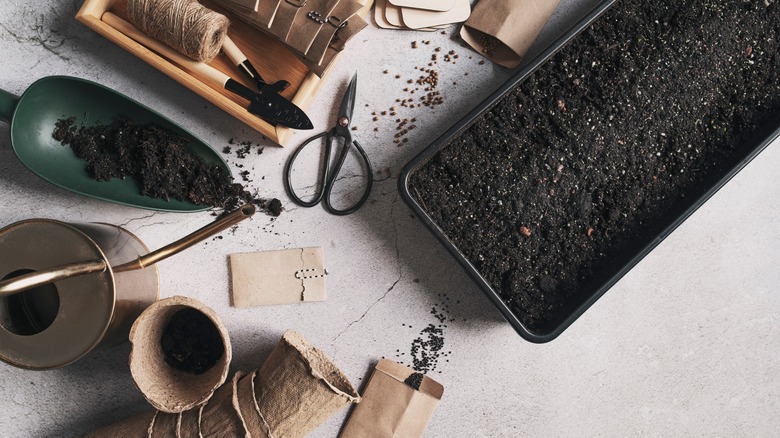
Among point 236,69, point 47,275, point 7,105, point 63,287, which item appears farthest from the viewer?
point 236,69

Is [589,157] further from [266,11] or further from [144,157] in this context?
[144,157]

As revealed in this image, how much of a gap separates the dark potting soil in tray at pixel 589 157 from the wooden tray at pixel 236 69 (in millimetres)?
305

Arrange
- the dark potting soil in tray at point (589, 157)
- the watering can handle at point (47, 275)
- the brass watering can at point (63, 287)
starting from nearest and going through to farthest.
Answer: the watering can handle at point (47, 275), the brass watering can at point (63, 287), the dark potting soil in tray at point (589, 157)

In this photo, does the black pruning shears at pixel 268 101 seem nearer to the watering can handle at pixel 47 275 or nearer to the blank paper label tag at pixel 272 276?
the blank paper label tag at pixel 272 276

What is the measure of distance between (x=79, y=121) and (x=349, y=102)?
58cm

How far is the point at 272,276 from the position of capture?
4.65 ft

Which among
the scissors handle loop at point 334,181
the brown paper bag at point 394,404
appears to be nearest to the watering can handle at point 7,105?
the scissors handle loop at point 334,181

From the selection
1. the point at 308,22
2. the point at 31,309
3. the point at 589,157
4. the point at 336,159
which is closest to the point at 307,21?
the point at 308,22

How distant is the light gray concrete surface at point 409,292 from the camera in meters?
1.41

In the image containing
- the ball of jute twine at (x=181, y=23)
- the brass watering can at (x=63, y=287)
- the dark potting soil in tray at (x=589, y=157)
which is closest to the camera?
the brass watering can at (x=63, y=287)

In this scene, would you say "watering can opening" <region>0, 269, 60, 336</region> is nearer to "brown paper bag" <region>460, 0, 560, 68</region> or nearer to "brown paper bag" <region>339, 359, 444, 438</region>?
"brown paper bag" <region>339, 359, 444, 438</region>

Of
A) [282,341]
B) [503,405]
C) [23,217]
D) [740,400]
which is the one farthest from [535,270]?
[23,217]

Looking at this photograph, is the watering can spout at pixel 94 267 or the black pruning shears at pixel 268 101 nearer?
the watering can spout at pixel 94 267

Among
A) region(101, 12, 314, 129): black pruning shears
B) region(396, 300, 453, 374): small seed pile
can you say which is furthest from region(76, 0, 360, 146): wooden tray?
region(396, 300, 453, 374): small seed pile
